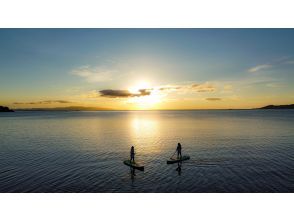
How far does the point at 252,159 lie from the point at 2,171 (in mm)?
32576

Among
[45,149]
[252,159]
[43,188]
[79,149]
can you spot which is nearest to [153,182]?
[43,188]

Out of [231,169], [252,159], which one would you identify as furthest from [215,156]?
[231,169]

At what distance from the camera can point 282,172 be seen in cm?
2697

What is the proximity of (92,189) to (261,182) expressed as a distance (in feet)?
53.3

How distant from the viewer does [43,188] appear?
74.0 ft

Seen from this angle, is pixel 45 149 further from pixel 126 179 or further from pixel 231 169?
pixel 231 169

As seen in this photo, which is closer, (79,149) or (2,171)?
(2,171)
